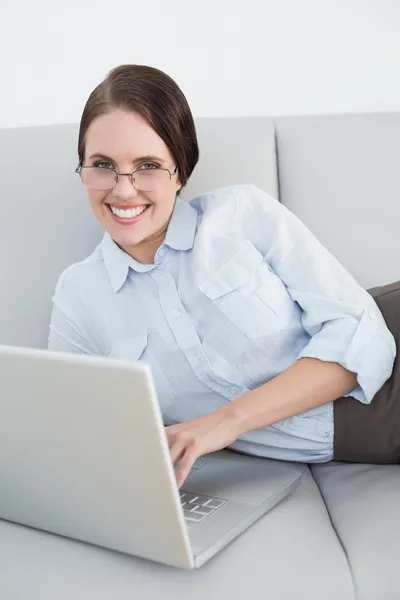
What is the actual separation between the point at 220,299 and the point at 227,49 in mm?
889

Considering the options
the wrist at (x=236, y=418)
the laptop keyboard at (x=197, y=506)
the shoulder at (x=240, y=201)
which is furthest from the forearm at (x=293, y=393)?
the shoulder at (x=240, y=201)

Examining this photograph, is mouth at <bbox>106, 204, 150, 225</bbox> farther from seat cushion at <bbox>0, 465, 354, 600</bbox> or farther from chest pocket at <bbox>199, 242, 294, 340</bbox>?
seat cushion at <bbox>0, 465, 354, 600</bbox>

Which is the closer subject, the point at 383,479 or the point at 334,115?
the point at 383,479

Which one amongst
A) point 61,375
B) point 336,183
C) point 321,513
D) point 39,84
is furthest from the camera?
point 39,84

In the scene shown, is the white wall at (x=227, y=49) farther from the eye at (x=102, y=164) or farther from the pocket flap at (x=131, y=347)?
the pocket flap at (x=131, y=347)

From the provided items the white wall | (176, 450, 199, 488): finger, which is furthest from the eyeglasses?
the white wall

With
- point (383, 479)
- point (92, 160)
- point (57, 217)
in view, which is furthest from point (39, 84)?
point (383, 479)

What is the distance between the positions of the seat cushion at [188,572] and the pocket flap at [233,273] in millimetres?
444

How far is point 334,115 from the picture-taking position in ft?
5.53

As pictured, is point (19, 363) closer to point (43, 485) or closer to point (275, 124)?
point (43, 485)

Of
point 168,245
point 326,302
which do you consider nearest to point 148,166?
point 168,245

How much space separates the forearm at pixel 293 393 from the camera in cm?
123

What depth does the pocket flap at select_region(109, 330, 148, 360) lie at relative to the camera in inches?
55.2

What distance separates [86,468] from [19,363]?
15cm
